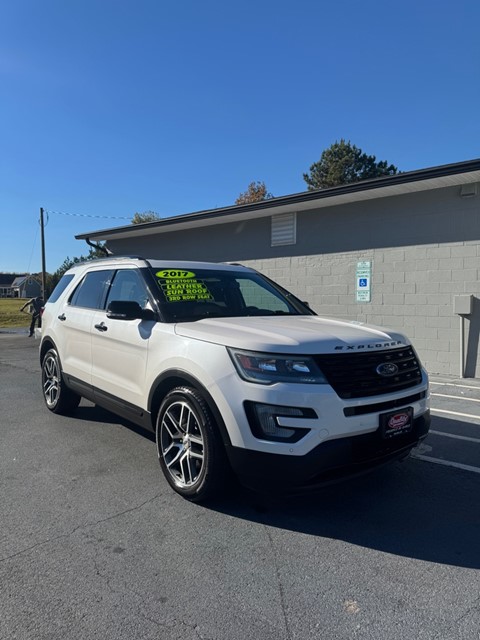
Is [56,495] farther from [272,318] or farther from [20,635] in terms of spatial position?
[272,318]

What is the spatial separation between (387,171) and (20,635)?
42.6m

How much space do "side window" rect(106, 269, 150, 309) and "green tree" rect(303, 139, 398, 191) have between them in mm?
35994

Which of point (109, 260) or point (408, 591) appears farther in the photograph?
point (109, 260)

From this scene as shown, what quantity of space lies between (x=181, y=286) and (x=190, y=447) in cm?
154

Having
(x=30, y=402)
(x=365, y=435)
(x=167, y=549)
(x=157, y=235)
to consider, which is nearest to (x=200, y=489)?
(x=167, y=549)

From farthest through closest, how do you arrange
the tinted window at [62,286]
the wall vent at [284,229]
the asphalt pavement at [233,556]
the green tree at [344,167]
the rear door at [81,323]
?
the green tree at [344,167] < the wall vent at [284,229] < the tinted window at [62,286] < the rear door at [81,323] < the asphalt pavement at [233,556]

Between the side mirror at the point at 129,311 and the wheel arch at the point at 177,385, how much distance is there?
22.6 inches

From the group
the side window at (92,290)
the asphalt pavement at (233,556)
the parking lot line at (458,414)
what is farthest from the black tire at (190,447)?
the parking lot line at (458,414)

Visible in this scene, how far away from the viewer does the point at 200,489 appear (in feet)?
11.1

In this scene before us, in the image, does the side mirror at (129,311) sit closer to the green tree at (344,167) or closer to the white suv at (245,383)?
the white suv at (245,383)

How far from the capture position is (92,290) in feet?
17.9

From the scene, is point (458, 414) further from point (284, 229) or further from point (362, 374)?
point (284, 229)

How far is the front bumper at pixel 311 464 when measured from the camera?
2.99 m

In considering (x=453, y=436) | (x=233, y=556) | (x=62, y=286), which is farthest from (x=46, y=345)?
(x=453, y=436)
